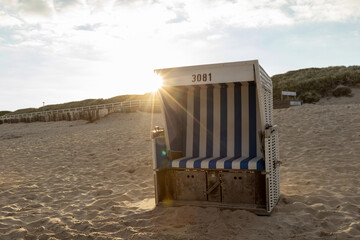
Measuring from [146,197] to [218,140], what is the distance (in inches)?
67.2

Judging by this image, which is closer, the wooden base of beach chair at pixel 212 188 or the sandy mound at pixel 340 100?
the wooden base of beach chair at pixel 212 188

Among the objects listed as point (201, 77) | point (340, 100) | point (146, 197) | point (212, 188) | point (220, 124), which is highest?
point (201, 77)

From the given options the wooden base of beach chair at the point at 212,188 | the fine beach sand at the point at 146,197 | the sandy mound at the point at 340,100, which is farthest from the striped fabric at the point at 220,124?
the sandy mound at the point at 340,100

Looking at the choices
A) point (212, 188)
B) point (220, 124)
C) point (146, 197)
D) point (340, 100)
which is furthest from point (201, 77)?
point (340, 100)

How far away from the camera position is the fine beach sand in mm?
4105

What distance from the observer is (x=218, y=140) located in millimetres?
5480

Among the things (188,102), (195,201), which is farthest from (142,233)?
(188,102)

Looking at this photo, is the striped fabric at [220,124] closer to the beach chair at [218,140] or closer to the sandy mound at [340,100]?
the beach chair at [218,140]

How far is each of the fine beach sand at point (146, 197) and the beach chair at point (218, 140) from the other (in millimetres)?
317

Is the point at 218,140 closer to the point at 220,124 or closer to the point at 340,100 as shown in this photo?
the point at 220,124

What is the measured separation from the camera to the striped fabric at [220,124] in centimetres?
524

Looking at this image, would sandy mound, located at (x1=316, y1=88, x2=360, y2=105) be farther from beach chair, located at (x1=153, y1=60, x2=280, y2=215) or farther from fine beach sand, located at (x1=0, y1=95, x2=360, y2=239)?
beach chair, located at (x1=153, y1=60, x2=280, y2=215)

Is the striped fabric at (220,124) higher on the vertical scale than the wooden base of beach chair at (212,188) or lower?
higher

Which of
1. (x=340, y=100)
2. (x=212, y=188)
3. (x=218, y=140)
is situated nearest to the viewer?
(x=212, y=188)
